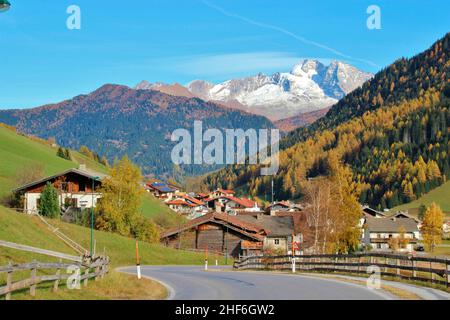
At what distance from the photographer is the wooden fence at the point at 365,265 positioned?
2562 cm

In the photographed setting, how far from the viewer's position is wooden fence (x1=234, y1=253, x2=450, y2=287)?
25625 millimetres

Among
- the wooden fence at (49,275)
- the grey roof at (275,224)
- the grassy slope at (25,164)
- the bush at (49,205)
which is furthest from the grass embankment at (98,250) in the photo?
the grassy slope at (25,164)

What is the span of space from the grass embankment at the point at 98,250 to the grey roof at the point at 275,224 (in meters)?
23.2

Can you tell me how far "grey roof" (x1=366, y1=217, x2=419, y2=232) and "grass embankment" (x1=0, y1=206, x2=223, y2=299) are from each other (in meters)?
87.5

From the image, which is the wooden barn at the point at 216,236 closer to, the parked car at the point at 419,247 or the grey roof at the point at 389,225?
the parked car at the point at 419,247

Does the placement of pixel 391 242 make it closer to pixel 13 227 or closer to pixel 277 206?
pixel 277 206

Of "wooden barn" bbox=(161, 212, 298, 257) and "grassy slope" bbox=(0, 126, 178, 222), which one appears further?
"grassy slope" bbox=(0, 126, 178, 222)

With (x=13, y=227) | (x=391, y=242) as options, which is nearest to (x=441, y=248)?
(x=391, y=242)

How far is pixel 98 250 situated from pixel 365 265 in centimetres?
4352

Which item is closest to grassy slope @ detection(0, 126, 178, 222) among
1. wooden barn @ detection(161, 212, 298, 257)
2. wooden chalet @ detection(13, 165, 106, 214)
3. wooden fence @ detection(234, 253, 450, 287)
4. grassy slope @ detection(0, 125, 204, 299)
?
grassy slope @ detection(0, 125, 204, 299)

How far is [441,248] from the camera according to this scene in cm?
14700

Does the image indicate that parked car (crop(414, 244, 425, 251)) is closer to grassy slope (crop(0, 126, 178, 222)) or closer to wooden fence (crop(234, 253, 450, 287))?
grassy slope (crop(0, 126, 178, 222))

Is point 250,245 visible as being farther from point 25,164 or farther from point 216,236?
point 25,164
